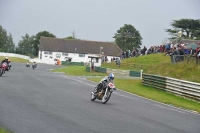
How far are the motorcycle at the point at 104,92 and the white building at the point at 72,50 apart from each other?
99107 mm

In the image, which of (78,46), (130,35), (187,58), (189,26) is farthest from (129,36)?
(187,58)

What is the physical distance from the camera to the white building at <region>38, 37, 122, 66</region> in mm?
117812

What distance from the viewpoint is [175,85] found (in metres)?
26.0

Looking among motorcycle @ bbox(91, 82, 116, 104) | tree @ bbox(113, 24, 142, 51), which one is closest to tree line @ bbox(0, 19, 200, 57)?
tree @ bbox(113, 24, 142, 51)

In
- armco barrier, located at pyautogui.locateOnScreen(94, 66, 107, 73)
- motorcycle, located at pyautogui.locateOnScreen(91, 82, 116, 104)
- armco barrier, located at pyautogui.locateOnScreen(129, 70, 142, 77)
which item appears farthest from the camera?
armco barrier, located at pyautogui.locateOnScreen(94, 66, 107, 73)

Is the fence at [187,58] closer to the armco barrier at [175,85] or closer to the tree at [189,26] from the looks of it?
the armco barrier at [175,85]

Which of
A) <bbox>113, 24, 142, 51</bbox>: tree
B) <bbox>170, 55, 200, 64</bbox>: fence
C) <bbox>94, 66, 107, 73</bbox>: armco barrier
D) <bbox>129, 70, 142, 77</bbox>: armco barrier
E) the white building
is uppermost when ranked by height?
<bbox>113, 24, 142, 51</bbox>: tree

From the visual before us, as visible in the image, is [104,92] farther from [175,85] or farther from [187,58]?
[187,58]

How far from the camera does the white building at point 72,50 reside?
387ft

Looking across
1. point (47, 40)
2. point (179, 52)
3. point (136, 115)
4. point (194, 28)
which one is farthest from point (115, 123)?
point (47, 40)

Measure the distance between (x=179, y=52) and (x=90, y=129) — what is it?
77.2 feet

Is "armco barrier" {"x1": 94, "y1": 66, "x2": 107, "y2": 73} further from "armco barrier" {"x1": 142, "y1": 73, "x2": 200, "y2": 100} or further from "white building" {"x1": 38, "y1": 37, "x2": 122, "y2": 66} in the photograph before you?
"white building" {"x1": 38, "y1": 37, "x2": 122, "y2": 66}

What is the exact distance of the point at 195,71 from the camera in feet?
95.8

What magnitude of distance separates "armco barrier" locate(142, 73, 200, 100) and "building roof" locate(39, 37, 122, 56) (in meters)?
86.5
